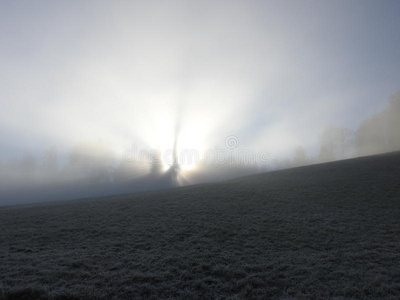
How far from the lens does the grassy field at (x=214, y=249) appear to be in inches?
278

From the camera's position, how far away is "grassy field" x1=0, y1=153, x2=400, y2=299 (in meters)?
7.06

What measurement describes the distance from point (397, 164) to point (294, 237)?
25.9 m

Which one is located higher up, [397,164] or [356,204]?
[397,164]

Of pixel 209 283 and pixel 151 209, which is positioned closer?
pixel 209 283

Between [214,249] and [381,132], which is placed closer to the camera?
[214,249]

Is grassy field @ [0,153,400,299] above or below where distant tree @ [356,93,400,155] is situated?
below

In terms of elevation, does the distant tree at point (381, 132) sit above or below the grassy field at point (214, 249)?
above

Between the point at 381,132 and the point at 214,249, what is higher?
the point at 381,132

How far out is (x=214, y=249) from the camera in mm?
10477

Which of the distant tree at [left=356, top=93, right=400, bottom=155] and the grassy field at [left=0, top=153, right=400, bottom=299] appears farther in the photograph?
the distant tree at [left=356, top=93, right=400, bottom=155]

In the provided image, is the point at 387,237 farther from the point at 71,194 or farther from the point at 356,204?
the point at 71,194

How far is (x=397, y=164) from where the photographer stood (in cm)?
2761

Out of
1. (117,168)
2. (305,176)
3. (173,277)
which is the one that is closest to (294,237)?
(173,277)

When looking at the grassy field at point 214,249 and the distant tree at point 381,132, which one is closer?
the grassy field at point 214,249
